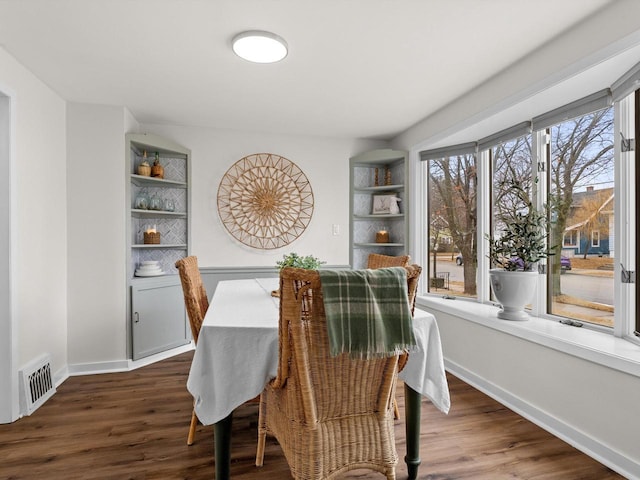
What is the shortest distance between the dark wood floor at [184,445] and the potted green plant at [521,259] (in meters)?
0.73

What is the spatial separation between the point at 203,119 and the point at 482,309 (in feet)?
10.3

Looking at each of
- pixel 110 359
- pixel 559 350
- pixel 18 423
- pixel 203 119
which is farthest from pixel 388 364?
pixel 203 119

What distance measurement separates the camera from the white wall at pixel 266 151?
13.0ft

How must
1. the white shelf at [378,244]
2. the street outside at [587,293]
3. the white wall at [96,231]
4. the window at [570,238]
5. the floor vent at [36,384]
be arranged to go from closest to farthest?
the street outside at [587,293]
the floor vent at [36,384]
the window at [570,238]
the white wall at [96,231]
the white shelf at [378,244]

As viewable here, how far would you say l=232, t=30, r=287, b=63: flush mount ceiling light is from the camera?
2102mm

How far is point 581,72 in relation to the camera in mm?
2051

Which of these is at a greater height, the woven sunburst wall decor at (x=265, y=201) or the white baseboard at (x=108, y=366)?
the woven sunburst wall decor at (x=265, y=201)

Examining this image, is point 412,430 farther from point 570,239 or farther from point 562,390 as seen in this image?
point 570,239

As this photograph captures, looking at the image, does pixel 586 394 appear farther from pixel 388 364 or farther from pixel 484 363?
pixel 388 364

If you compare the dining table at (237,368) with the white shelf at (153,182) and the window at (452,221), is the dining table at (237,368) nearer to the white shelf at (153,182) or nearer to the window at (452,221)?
the window at (452,221)

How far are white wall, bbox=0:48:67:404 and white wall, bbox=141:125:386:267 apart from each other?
1.06 meters

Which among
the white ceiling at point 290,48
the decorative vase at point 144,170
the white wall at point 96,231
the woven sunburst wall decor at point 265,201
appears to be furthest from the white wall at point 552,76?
the white wall at point 96,231

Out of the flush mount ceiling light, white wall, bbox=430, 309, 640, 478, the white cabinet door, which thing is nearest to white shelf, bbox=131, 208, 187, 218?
the white cabinet door

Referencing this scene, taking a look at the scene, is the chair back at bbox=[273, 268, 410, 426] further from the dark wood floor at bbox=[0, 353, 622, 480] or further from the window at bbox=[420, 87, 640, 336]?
the window at bbox=[420, 87, 640, 336]
